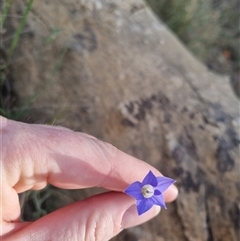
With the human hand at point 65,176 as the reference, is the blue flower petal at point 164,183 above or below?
above

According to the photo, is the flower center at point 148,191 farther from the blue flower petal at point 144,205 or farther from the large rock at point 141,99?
the large rock at point 141,99

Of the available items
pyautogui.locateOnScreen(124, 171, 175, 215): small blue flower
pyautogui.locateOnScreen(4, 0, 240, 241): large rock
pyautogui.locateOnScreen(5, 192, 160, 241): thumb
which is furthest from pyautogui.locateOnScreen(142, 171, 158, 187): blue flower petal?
pyautogui.locateOnScreen(4, 0, 240, 241): large rock

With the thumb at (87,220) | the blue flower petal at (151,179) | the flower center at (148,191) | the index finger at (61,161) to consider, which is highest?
the blue flower petal at (151,179)

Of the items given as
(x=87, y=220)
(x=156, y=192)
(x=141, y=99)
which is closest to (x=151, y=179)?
(x=156, y=192)

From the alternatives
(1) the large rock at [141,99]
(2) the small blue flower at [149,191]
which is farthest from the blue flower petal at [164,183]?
(1) the large rock at [141,99]

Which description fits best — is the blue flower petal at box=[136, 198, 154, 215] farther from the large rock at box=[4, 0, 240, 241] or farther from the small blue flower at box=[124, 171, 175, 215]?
the large rock at box=[4, 0, 240, 241]

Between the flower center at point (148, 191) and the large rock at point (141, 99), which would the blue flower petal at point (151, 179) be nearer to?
the flower center at point (148, 191)

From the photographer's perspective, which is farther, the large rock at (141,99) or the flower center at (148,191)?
the large rock at (141,99)
